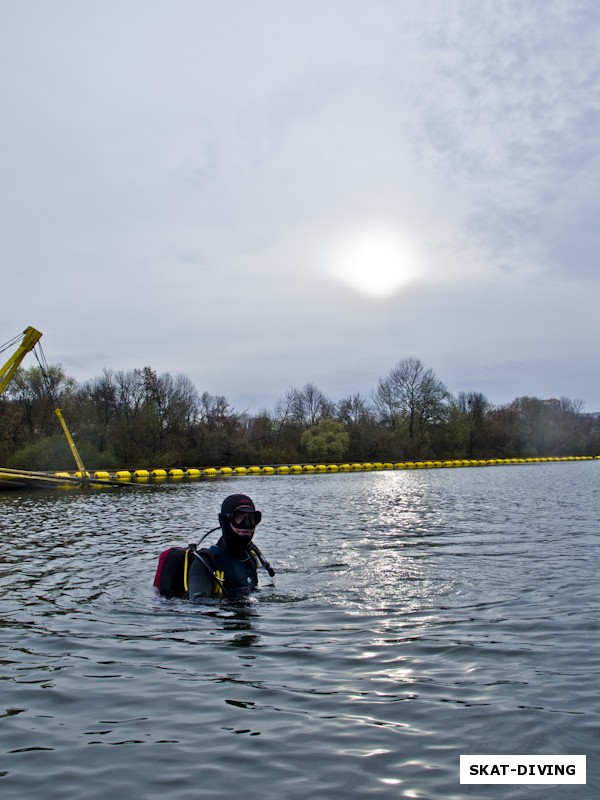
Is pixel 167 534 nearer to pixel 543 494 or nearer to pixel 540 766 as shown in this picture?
pixel 540 766

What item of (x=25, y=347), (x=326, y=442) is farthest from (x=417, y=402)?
(x=25, y=347)

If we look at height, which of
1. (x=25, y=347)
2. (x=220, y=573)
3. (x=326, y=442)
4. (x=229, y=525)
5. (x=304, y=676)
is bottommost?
(x=304, y=676)

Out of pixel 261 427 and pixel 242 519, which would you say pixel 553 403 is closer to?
pixel 261 427

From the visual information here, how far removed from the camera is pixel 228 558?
1018 cm

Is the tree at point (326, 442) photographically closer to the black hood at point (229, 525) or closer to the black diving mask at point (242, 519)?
the black hood at point (229, 525)

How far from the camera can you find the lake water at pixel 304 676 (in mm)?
4793

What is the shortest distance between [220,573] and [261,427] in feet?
338

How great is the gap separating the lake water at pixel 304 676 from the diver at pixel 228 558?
0.33m

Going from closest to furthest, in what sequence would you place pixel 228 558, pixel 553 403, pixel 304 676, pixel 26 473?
pixel 304 676 < pixel 228 558 < pixel 26 473 < pixel 553 403

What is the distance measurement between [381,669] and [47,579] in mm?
7721

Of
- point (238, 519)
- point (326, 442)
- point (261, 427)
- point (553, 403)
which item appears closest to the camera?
point (238, 519)

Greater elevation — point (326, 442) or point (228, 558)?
point (326, 442)

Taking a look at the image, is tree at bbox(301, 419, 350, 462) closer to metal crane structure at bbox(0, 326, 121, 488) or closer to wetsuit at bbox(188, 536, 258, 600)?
metal crane structure at bbox(0, 326, 121, 488)

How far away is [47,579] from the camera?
12.5 m
